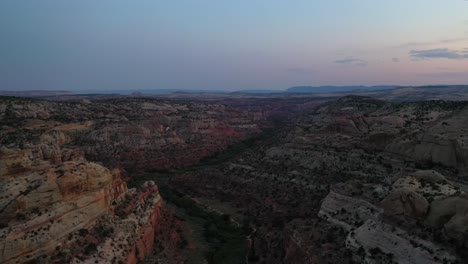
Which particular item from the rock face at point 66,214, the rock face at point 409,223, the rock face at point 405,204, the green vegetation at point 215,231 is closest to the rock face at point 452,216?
the rock face at point 409,223

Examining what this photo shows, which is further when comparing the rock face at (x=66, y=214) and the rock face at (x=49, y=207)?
the rock face at (x=66, y=214)

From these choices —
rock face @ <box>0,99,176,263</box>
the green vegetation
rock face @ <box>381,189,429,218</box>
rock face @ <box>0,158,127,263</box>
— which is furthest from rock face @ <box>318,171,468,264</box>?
rock face @ <box>0,158,127,263</box>

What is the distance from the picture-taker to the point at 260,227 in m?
45.5

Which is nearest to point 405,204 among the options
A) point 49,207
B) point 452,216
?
point 452,216

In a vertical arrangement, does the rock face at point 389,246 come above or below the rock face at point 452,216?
below

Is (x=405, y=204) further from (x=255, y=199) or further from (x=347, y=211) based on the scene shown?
(x=255, y=199)

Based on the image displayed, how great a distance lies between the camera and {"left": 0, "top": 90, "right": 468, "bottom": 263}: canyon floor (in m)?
28.7

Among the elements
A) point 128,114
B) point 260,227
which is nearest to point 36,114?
point 128,114

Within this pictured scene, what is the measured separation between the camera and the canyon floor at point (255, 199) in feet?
94.0

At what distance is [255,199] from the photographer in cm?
5334

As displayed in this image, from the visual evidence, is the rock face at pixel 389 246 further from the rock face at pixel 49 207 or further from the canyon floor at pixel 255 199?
the rock face at pixel 49 207

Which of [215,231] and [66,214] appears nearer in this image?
[66,214]

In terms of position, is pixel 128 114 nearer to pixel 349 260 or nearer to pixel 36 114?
pixel 36 114

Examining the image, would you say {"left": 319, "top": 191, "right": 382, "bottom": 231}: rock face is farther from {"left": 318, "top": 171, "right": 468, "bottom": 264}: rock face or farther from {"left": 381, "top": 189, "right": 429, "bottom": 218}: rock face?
{"left": 381, "top": 189, "right": 429, "bottom": 218}: rock face
